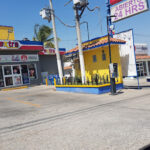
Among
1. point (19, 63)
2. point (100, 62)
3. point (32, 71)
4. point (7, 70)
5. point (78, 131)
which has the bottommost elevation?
point (78, 131)

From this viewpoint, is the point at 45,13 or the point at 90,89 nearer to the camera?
the point at 90,89

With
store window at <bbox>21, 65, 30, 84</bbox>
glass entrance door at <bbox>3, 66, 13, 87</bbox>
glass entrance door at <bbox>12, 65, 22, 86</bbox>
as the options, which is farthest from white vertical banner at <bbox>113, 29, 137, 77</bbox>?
glass entrance door at <bbox>3, 66, 13, 87</bbox>

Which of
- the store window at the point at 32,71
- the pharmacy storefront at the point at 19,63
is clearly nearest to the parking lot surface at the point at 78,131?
the pharmacy storefront at the point at 19,63

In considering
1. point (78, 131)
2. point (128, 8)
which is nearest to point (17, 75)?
point (128, 8)

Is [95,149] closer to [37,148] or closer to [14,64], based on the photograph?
[37,148]

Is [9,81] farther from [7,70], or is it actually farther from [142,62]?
[142,62]

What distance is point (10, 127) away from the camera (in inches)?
214

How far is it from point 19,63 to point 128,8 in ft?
43.9

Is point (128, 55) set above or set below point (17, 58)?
below

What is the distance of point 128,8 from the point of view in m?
12.4

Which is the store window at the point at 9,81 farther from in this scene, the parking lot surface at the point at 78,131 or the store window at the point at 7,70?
the parking lot surface at the point at 78,131

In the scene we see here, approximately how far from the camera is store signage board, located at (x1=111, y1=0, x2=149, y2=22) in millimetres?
11404

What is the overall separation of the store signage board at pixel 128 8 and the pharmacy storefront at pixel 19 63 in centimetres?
1082

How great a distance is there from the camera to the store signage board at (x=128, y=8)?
1140cm
